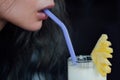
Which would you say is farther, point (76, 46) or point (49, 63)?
point (76, 46)

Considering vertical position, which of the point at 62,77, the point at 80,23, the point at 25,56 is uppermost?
the point at 80,23

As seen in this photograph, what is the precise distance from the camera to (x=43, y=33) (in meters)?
1.50

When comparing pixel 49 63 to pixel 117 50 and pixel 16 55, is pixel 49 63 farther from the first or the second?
pixel 117 50

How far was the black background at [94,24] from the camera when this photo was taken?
1896mm

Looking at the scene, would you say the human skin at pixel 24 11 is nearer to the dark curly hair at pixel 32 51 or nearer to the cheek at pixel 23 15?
the cheek at pixel 23 15

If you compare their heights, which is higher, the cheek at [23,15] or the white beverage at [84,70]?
the cheek at [23,15]

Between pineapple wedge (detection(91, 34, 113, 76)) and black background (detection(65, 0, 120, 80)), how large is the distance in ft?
2.99

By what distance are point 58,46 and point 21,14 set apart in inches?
17.0

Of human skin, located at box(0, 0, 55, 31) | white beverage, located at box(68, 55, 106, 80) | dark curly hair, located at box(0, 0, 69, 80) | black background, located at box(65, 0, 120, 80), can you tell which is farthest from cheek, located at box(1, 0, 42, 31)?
black background, located at box(65, 0, 120, 80)

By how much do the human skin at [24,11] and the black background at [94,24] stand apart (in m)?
0.74

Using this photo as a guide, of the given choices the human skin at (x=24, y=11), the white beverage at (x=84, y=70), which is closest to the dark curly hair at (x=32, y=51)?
the human skin at (x=24, y=11)

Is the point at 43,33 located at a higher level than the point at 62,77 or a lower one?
higher

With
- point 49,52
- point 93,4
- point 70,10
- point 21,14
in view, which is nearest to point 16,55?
point 49,52

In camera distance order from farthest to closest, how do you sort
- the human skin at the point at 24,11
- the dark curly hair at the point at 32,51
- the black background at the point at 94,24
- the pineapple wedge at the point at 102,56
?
the black background at the point at 94,24 → the dark curly hair at the point at 32,51 → the human skin at the point at 24,11 → the pineapple wedge at the point at 102,56
